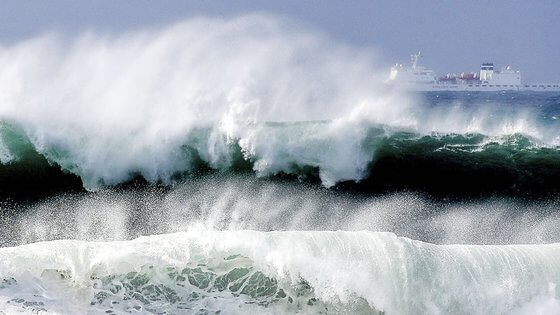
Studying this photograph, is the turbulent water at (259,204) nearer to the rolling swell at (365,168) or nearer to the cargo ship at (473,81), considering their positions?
the rolling swell at (365,168)

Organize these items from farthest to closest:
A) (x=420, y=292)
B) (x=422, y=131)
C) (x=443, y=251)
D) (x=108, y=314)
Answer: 1. (x=422, y=131)
2. (x=443, y=251)
3. (x=420, y=292)
4. (x=108, y=314)

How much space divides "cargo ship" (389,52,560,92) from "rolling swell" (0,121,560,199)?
265 ft

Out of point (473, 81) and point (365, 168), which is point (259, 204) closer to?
point (365, 168)

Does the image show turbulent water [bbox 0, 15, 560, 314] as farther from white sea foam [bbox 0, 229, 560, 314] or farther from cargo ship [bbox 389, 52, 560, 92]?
cargo ship [bbox 389, 52, 560, 92]

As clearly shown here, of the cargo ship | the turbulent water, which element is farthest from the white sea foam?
the cargo ship

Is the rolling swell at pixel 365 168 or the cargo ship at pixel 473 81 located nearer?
the rolling swell at pixel 365 168

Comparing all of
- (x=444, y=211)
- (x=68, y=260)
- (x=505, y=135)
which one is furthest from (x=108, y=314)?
(x=505, y=135)

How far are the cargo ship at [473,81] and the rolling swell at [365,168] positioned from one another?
80.9m

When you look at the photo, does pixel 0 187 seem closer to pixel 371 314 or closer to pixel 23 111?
pixel 23 111

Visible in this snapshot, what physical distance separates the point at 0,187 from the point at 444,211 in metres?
8.59

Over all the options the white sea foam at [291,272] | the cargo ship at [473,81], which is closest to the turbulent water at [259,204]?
the white sea foam at [291,272]

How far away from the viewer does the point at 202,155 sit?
42.6 ft

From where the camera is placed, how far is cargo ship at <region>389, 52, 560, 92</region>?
94113mm

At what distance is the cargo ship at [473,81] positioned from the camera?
94113 millimetres
